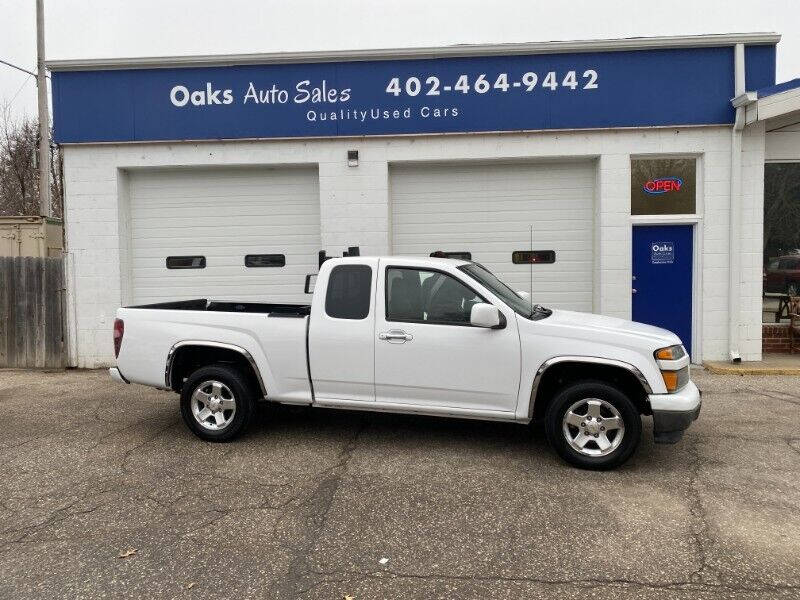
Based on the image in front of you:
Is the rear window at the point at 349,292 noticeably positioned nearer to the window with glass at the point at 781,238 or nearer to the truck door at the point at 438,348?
the truck door at the point at 438,348

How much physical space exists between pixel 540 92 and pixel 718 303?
4.31m

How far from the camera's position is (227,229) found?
1041cm

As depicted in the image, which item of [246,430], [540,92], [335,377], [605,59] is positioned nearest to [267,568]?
[335,377]

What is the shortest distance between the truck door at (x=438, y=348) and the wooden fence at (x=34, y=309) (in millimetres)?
7210

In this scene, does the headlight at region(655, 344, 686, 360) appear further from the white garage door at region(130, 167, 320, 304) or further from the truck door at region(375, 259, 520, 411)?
the white garage door at region(130, 167, 320, 304)

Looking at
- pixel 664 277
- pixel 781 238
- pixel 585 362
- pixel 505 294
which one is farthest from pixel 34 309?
pixel 781 238

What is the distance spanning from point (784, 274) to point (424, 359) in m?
8.03

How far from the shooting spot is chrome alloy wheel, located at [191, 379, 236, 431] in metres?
5.89

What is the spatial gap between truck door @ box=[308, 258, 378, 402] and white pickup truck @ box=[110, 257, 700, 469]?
1 cm

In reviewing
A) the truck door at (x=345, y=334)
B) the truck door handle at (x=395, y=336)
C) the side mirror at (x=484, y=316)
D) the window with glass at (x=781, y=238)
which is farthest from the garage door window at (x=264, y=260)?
the window with glass at (x=781, y=238)

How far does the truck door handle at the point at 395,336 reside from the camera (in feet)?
17.7

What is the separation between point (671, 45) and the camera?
949cm

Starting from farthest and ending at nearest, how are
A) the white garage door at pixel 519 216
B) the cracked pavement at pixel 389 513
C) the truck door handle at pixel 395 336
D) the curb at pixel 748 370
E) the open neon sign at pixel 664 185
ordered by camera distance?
1. the white garage door at pixel 519 216
2. the open neon sign at pixel 664 185
3. the curb at pixel 748 370
4. the truck door handle at pixel 395 336
5. the cracked pavement at pixel 389 513

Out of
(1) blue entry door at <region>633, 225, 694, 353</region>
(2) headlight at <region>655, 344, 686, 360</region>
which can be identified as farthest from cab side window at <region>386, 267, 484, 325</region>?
(1) blue entry door at <region>633, 225, 694, 353</region>
